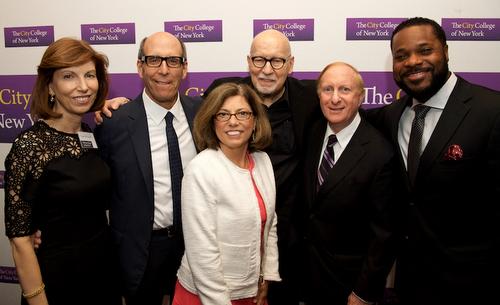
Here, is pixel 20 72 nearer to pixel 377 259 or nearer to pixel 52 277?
pixel 52 277

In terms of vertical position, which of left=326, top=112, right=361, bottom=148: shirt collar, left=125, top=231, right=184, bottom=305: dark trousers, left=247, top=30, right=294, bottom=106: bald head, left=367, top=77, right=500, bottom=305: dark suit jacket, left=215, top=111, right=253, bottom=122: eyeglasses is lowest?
left=125, top=231, right=184, bottom=305: dark trousers

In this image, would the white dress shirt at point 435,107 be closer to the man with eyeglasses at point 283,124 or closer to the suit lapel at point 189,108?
the man with eyeglasses at point 283,124

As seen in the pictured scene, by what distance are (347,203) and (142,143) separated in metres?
1.23

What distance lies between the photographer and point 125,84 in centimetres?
330

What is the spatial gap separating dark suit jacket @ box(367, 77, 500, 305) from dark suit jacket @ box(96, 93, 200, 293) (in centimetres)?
150

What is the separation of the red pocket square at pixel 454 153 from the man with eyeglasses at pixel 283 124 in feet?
2.77

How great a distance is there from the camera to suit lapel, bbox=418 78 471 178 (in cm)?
192

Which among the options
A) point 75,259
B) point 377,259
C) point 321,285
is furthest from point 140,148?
point 377,259

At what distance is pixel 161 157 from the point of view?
7.31 ft

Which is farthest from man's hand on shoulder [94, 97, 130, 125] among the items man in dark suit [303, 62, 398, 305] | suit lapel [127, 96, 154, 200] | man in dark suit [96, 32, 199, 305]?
man in dark suit [303, 62, 398, 305]

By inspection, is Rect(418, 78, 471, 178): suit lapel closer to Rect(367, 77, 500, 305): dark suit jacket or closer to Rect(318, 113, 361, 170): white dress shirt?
Rect(367, 77, 500, 305): dark suit jacket

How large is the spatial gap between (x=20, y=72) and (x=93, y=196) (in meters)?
2.16

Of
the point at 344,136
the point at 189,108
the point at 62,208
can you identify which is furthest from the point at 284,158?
the point at 62,208

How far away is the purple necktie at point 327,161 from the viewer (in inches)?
83.0
